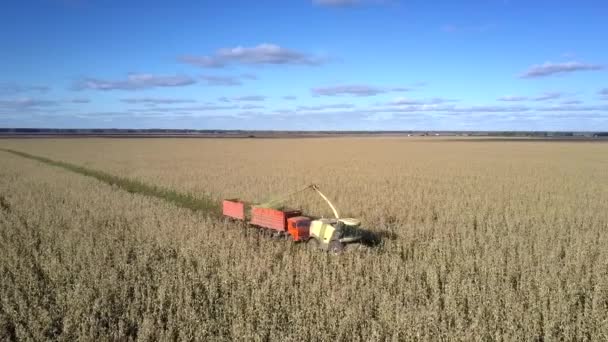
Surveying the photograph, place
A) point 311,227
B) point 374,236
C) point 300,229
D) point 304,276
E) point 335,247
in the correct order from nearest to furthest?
point 304,276 < point 335,247 < point 311,227 < point 300,229 < point 374,236

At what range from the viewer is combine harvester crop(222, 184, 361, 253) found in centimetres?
885

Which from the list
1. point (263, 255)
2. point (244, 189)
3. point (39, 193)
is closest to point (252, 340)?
point (263, 255)

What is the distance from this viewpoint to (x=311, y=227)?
926cm

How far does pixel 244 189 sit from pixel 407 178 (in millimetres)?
9014

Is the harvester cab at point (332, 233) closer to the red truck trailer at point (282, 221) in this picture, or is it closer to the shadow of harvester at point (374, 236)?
the red truck trailer at point (282, 221)

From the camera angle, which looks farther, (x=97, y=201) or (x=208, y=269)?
(x=97, y=201)

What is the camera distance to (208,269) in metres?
7.91

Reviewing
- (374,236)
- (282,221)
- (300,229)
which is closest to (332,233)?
(300,229)

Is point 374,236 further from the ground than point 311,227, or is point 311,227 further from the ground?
point 311,227

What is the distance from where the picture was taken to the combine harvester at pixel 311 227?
885 cm

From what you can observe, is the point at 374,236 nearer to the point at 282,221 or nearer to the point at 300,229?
the point at 300,229

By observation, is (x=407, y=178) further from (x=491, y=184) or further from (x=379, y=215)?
(x=379, y=215)

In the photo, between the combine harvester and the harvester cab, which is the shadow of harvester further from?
the harvester cab

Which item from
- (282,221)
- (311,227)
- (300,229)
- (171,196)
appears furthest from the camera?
(171,196)
